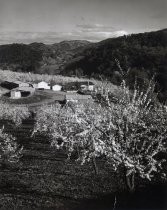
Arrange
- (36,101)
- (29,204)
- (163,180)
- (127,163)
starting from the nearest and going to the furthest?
(127,163)
(29,204)
(163,180)
(36,101)

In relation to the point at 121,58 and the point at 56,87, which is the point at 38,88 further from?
the point at 121,58

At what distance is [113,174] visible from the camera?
22.7 metres

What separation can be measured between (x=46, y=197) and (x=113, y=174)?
18.7 feet

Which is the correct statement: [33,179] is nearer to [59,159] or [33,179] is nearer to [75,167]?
[75,167]

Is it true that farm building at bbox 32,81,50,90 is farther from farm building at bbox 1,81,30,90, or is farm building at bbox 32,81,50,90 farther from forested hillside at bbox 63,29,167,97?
forested hillside at bbox 63,29,167,97

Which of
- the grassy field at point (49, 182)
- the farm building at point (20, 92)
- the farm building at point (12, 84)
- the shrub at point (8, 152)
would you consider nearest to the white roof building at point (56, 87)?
the farm building at point (12, 84)

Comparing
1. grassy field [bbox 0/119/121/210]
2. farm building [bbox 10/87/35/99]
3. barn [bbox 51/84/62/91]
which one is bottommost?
barn [bbox 51/84/62/91]

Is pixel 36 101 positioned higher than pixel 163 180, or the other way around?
pixel 163 180

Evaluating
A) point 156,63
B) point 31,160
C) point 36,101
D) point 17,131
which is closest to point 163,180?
point 31,160

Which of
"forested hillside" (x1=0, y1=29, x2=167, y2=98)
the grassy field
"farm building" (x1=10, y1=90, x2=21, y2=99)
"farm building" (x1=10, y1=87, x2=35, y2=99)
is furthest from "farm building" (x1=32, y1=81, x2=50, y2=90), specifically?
the grassy field

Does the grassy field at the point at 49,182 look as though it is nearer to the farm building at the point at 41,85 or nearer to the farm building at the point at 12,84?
the farm building at the point at 12,84

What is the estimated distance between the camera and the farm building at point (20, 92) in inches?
3258

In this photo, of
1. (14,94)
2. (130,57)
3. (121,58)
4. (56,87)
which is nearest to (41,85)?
(56,87)

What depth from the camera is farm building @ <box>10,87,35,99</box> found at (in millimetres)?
82750
